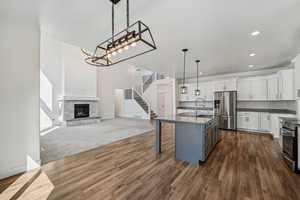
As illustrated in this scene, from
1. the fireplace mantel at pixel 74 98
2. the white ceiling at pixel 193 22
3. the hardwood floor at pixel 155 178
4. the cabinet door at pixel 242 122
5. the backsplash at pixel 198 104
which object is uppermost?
the white ceiling at pixel 193 22

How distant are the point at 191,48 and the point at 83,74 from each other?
6.86 m

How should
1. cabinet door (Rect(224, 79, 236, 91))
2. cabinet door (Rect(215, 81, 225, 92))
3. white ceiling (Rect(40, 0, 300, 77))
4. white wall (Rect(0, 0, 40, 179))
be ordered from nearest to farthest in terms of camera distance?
white ceiling (Rect(40, 0, 300, 77)) → white wall (Rect(0, 0, 40, 179)) → cabinet door (Rect(224, 79, 236, 91)) → cabinet door (Rect(215, 81, 225, 92))

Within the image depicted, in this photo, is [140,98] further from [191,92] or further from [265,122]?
[265,122]

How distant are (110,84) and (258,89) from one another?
8851mm

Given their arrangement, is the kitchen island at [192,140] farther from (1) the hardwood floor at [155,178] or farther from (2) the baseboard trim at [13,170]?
(2) the baseboard trim at [13,170]

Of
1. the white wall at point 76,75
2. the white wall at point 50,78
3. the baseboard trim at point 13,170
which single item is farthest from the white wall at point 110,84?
the baseboard trim at point 13,170

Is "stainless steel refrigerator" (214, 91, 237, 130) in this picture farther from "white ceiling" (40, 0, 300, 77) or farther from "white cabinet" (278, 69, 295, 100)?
"white ceiling" (40, 0, 300, 77)

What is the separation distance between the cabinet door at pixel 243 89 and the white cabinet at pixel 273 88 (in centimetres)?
67

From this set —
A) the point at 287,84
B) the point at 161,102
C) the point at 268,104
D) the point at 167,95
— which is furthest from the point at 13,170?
the point at 268,104

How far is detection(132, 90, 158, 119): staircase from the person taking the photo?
364 inches

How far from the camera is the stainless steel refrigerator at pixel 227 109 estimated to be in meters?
5.34

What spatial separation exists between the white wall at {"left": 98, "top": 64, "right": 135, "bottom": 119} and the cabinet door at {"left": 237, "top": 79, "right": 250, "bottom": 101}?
792cm

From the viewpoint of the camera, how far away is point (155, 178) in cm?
210

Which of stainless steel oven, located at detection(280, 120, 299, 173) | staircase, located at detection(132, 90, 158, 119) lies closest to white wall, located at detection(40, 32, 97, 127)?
staircase, located at detection(132, 90, 158, 119)
